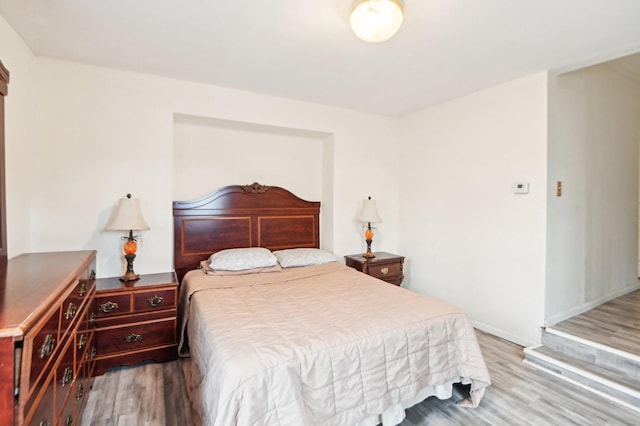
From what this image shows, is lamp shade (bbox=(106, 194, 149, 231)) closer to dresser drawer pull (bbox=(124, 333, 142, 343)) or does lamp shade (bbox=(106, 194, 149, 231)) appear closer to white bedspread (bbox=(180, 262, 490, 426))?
white bedspread (bbox=(180, 262, 490, 426))

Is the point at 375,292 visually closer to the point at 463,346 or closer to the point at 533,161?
the point at 463,346

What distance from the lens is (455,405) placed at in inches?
77.9

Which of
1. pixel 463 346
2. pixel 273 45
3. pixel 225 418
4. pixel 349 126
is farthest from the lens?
pixel 349 126

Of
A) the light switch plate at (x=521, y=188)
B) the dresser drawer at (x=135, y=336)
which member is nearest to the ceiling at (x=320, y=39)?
the light switch plate at (x=521, y=188)

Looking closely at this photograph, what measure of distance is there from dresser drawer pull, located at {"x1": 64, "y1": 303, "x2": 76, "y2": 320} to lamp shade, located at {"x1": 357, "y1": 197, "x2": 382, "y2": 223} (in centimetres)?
276

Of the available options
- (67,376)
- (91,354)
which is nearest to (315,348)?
(67,376)

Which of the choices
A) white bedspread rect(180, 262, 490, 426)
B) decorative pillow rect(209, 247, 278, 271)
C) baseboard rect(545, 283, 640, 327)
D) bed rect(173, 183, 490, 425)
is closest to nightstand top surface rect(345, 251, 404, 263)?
bed rect(173, 183, 490, 425)

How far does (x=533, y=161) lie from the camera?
2.72 meters

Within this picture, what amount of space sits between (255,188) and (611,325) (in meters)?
3.61

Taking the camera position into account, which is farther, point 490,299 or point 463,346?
point 490,299

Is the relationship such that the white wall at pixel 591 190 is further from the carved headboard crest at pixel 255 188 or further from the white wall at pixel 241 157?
the carved headboard crest at pixel 255 188

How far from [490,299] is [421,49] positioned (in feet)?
7.85

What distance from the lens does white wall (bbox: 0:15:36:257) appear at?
199cm

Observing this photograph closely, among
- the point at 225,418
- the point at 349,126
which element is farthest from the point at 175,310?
the point at 349,126
